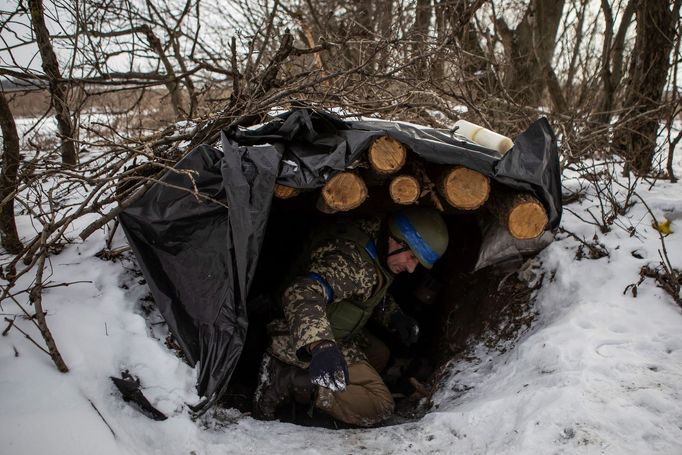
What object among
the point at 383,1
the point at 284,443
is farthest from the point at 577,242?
the point at 383,1

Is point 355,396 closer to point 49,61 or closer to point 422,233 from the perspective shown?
point 422,233

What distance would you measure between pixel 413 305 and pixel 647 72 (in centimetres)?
296

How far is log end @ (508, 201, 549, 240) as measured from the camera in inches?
91.7

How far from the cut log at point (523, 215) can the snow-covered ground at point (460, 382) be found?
0.52m

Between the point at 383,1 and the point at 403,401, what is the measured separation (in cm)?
639

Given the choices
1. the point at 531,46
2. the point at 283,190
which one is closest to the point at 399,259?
the point at 283,190

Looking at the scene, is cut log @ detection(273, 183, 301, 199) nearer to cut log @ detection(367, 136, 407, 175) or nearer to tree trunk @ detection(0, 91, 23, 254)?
cut log @ detection(367, 136, 407, 175)

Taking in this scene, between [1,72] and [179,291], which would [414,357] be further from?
[1,72]

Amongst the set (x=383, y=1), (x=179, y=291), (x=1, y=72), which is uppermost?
(x=383, y=1)

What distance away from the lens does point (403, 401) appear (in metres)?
3.12

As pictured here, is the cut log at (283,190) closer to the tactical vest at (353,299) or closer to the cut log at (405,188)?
the cut log at (405,188)

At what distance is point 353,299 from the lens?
3.03 meters

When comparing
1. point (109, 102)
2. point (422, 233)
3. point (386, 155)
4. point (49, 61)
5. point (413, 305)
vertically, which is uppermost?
point (109, 102)

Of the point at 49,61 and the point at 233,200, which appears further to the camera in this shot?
the point at 49,61
